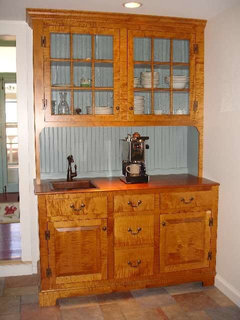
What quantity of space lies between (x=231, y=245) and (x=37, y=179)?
1.60 metres

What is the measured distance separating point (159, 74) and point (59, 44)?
2.80ft

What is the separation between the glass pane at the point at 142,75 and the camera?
3102 mm

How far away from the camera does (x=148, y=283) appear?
2959 mm

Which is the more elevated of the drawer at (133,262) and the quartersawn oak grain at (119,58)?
the quartersawn oak grain at (119,58)

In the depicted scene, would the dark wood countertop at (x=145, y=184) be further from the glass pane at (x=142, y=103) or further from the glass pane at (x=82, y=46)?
the glass pane at (x=82, y=46)

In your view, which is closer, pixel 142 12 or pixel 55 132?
pixel 142 12

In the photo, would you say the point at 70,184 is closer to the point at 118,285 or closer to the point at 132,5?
the point at 118,285

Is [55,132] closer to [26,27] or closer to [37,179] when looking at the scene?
[37,179]

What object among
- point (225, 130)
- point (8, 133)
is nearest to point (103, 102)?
point (225, 130)

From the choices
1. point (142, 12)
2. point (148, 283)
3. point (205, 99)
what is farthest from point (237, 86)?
point (148, 283)

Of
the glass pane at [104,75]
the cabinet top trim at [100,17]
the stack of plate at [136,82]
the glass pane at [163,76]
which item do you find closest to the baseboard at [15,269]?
the glass pane at [104,75]

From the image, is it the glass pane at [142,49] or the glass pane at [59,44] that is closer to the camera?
the glass pane at [59,44]

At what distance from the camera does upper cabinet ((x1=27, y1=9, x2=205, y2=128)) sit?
2904 millimetres

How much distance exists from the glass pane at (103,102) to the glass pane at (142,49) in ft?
1.21
